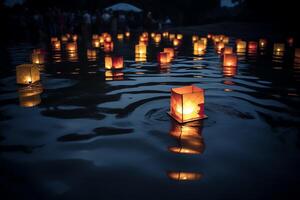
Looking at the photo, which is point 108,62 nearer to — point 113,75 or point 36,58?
point 113,75

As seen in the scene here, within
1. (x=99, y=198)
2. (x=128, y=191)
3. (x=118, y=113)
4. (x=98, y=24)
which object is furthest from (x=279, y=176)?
(x=98, y=24)

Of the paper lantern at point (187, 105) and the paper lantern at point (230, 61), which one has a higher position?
the paper lantern at point (230, 61)

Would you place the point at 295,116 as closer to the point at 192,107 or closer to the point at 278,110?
the point at 278,110

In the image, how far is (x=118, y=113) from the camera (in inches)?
179

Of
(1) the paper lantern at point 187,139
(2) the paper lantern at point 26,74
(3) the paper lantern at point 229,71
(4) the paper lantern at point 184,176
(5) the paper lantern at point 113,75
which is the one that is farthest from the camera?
(3) the paper lantern at point 229,71

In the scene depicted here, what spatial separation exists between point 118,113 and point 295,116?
279 centimetres

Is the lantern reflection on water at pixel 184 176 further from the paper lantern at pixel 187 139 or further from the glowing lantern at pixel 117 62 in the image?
the glowing lantern at pixel 117 62

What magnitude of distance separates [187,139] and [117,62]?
5001 mm

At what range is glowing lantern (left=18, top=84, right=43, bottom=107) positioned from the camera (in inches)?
199

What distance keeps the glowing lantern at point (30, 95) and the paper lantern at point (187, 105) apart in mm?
2628

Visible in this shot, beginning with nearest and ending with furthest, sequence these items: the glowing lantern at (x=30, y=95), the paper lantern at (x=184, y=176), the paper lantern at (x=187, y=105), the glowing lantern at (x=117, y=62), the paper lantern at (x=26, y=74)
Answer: the paper lantern at (x=184, y=176), the paper lantern at (x=187, y=105), the glowing lantern at (x=30, y=95), the paper lantern at (x=26, y=74), the glowing lantern at (x=117, y=62)

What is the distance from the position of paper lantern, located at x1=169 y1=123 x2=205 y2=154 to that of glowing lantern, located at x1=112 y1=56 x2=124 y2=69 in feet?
14.6

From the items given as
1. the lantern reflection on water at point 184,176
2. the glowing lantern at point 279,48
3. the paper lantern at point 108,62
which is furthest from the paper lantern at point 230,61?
the lantern reflection on water at point 184,176

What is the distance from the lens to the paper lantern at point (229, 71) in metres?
7.34
